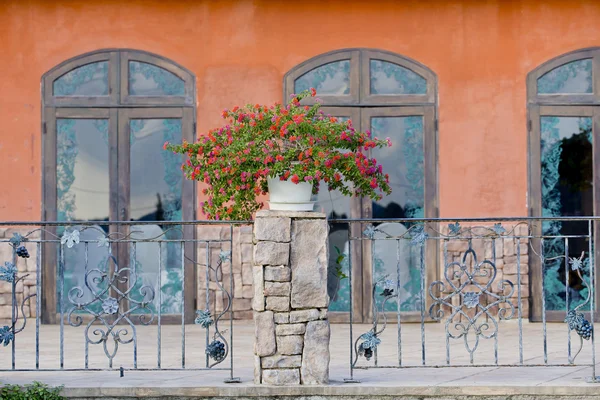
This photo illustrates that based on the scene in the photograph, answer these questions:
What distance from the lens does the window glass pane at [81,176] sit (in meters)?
10.0

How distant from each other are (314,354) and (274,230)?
79 centimetres

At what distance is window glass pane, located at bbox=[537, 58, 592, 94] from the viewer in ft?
33.0

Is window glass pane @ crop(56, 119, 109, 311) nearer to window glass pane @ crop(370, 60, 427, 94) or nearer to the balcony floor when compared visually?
the balcony floor

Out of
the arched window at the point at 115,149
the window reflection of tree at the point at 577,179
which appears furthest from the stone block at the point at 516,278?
the arched window at the point at 115,149

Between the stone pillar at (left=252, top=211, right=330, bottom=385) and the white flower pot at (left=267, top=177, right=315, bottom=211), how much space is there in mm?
385

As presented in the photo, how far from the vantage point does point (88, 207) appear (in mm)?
10047

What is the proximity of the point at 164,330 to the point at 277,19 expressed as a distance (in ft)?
10.4

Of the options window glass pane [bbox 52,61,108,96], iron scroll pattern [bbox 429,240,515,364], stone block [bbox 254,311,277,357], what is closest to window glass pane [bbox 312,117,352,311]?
iron scroll pattern [bbox 429,240,515,364]

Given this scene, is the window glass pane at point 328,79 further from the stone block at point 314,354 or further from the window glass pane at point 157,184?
the stone block at point 314,354

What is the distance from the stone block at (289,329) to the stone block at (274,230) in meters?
0.52

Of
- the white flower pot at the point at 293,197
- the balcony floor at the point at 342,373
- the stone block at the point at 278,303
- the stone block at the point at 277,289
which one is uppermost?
the white flower pot at the point at 293,197

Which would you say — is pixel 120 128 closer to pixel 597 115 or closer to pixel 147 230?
pixel 147 230

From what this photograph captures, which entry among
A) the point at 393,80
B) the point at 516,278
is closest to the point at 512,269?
the point at 516,278

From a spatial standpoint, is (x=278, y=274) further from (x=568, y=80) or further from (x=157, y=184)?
(x=568, y=80)
